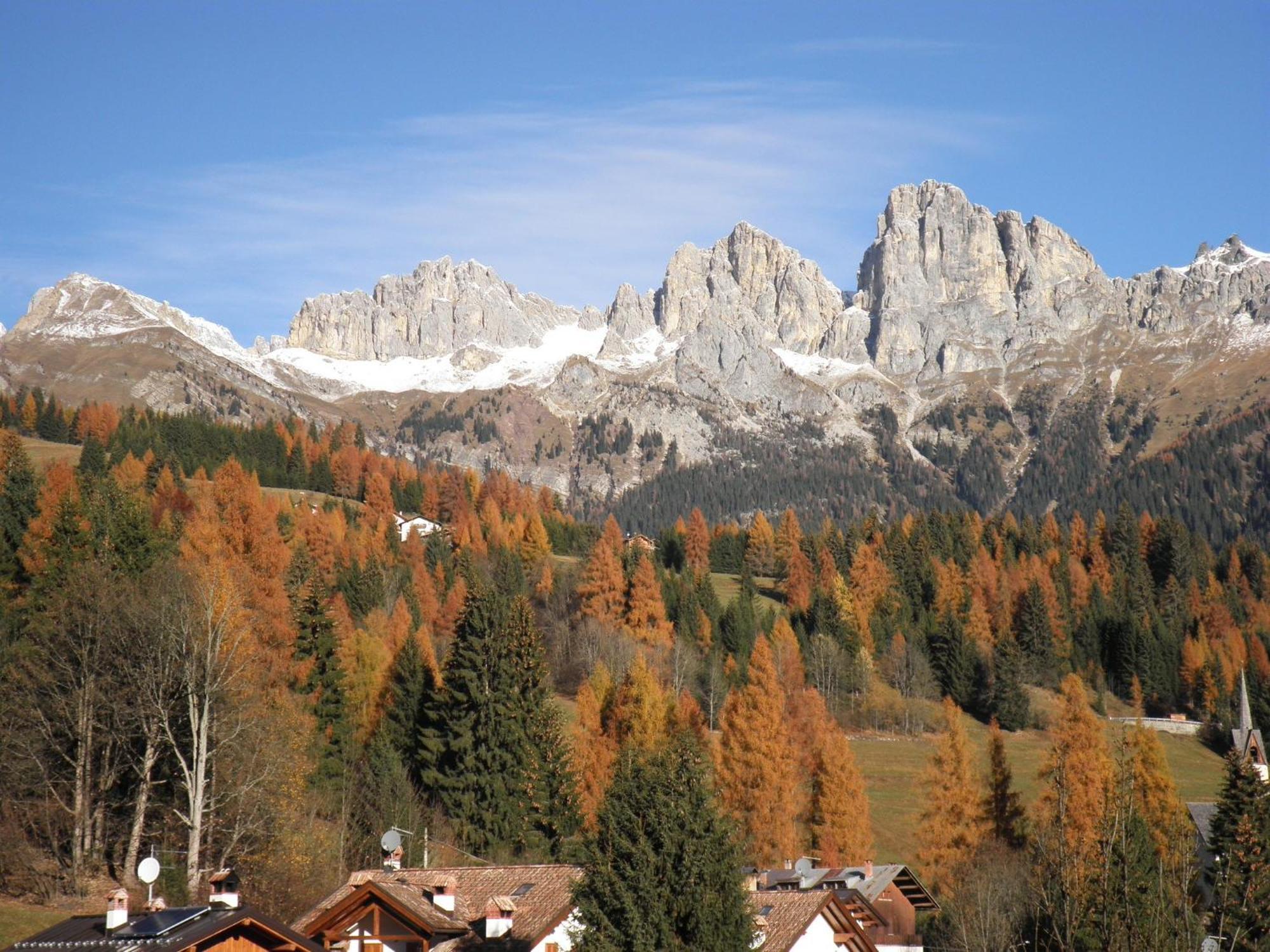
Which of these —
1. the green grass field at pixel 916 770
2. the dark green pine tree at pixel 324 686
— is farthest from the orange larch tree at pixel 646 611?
the dark green pine tree at pixel 324 686

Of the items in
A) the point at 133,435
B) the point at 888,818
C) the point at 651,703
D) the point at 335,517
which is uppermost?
the point at 133,435

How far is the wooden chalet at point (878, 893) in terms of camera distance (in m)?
48.2

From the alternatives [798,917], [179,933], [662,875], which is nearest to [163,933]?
[179,933]

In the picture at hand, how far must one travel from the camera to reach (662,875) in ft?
106

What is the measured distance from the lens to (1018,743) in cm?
10612

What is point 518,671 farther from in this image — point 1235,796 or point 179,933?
point 179,933

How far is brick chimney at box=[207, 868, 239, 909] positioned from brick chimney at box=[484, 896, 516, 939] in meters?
6.61

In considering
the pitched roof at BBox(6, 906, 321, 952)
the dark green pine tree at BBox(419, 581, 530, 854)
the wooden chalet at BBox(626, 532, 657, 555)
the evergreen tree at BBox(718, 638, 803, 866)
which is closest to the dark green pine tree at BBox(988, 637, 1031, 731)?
→ the wooden chalet at BBox(626, 532, 657, 555)

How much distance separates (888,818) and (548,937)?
4864 cm

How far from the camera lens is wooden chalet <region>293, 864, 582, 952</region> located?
3516 centimetres

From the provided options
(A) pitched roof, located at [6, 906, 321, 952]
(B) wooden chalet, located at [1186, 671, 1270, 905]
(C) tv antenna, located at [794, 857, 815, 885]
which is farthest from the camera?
(B) wooden chalet, located at [1186, 671, 1270, 905]

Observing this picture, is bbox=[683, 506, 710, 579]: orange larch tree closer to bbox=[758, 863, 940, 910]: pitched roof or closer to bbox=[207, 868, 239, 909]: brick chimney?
bbox=[758, 863, 940, 910]: pitched roof

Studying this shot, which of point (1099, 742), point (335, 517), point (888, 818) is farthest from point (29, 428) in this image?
point (1099, 742)

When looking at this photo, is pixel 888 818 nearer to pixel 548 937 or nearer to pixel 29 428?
pixel 548 937
